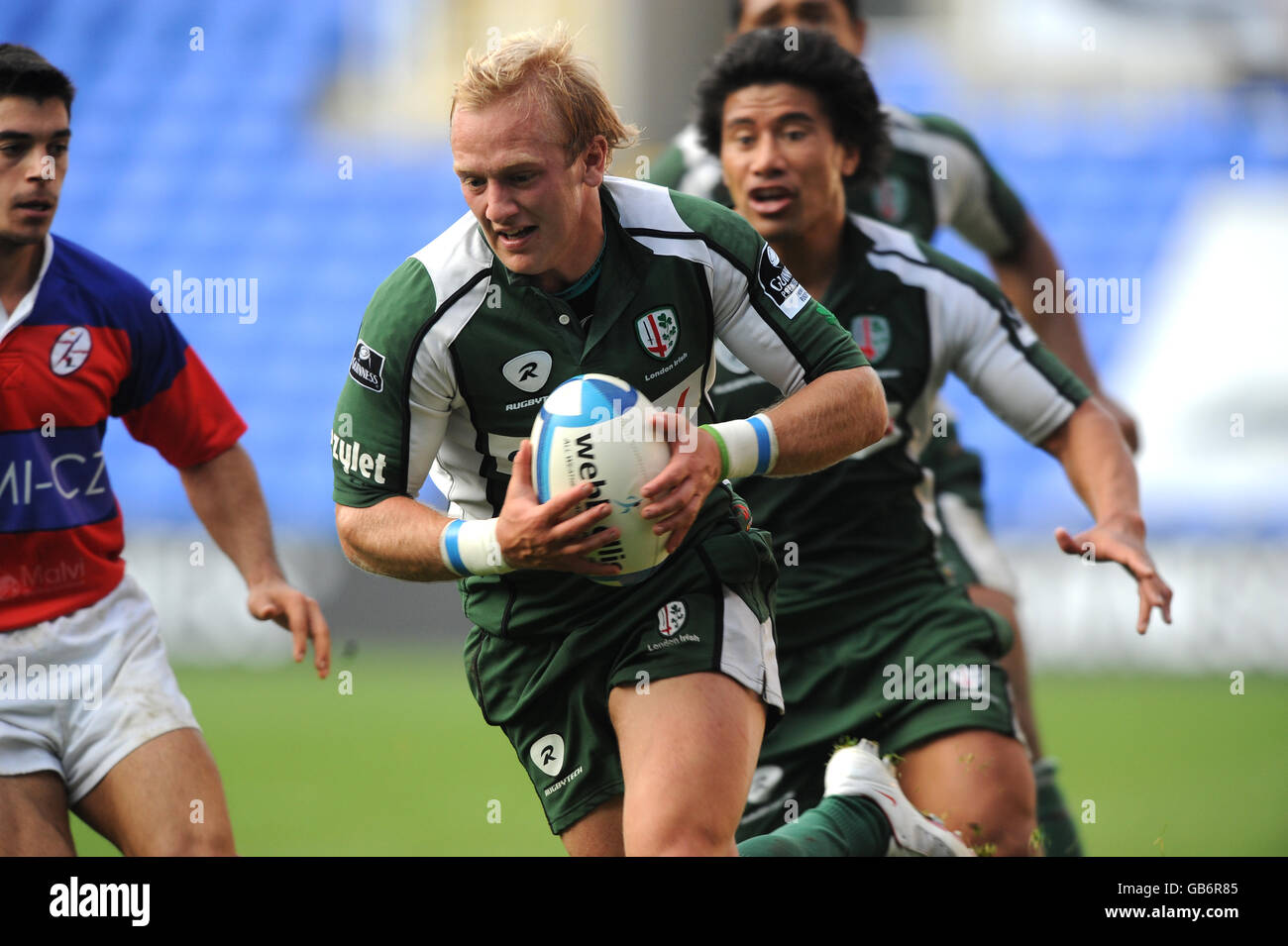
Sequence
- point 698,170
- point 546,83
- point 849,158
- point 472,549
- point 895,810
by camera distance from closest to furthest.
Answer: point 472,549 → point 546,83 → point 895,810 → point 849,158 → point 698,170

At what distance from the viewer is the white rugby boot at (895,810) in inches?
193

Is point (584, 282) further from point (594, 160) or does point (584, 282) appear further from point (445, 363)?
point (445, 363)

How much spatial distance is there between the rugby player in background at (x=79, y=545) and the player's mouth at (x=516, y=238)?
3.91 ft

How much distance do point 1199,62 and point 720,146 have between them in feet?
40.0

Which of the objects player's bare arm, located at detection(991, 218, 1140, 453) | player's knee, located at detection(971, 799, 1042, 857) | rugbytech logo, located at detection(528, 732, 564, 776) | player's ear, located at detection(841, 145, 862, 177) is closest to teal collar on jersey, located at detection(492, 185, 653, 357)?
rugbytech logo, located at detection(528, 732, 564, 776)

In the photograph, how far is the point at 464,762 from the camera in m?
10.3

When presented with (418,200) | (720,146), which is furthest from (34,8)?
(720,146)

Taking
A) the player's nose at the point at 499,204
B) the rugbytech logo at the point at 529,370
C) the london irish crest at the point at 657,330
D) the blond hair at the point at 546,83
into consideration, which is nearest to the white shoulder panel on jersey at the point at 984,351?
the london irish crest at the point at 657,330

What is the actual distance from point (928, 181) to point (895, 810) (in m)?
2.40

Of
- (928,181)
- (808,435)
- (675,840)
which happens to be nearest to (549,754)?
(675,840)

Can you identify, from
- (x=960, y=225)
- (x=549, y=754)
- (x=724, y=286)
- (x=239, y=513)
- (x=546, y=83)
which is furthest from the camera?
(x=960, y=225)

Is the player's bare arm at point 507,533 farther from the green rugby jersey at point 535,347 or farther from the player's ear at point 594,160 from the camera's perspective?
the player's ear at point 594,160

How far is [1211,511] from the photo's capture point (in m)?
14.1
